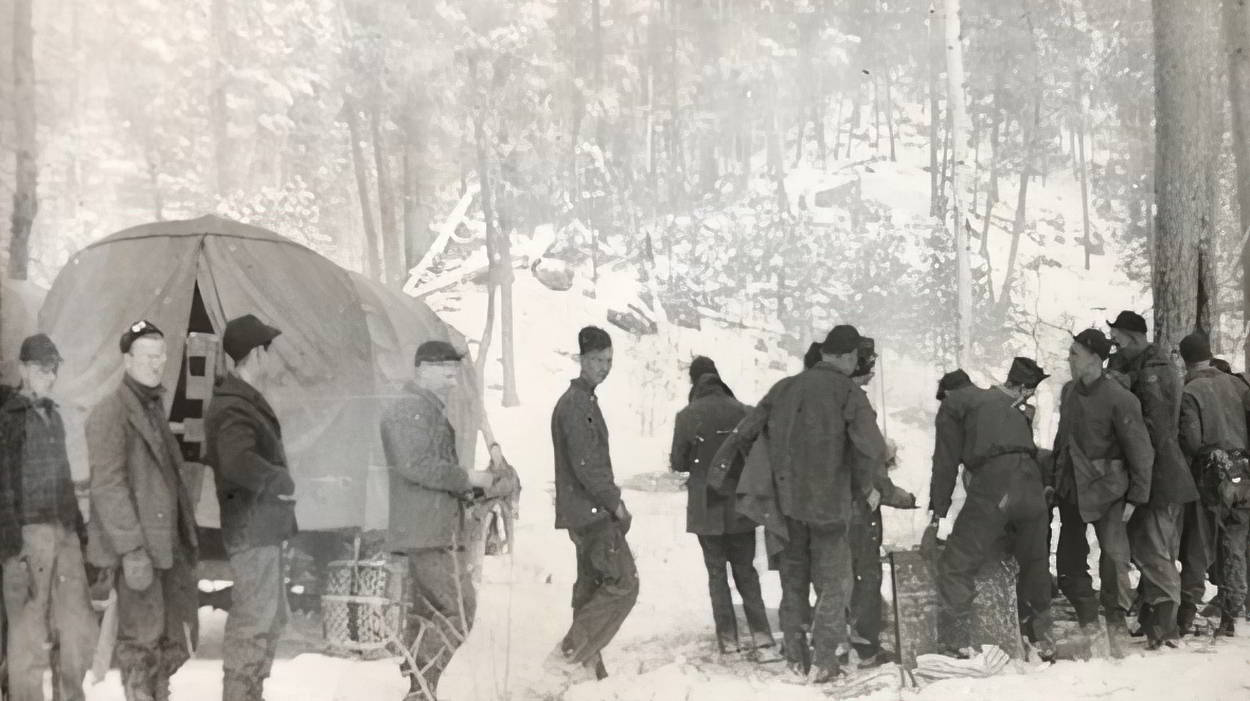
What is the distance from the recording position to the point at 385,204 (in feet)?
21.4

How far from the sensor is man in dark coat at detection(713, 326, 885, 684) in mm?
5730

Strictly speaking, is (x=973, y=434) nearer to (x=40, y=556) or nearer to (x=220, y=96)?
(x=220, y=96)

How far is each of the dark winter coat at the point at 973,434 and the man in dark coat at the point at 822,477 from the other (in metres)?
0.50

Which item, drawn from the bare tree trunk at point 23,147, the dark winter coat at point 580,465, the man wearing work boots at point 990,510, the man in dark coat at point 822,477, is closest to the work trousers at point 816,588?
the man in dark coat at point 822,477

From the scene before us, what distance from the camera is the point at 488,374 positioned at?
6.35m

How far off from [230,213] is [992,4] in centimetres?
470

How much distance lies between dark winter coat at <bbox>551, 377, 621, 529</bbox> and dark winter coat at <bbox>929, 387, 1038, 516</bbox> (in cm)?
179

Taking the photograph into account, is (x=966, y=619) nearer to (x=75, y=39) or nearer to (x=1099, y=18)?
(x=1099, y=18)

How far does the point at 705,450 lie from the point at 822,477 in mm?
707

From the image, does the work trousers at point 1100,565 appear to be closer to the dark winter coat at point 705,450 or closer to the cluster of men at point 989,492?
the cluster of men at point 989,492

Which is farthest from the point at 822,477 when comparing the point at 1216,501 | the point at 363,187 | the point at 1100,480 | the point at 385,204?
the point at 363,187

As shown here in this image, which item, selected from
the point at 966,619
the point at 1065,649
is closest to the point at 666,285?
the point at 966,619

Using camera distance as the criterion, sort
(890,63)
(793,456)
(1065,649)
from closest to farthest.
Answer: (793,456)
(1065,649)
(890,63)

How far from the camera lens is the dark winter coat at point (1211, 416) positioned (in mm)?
6691
